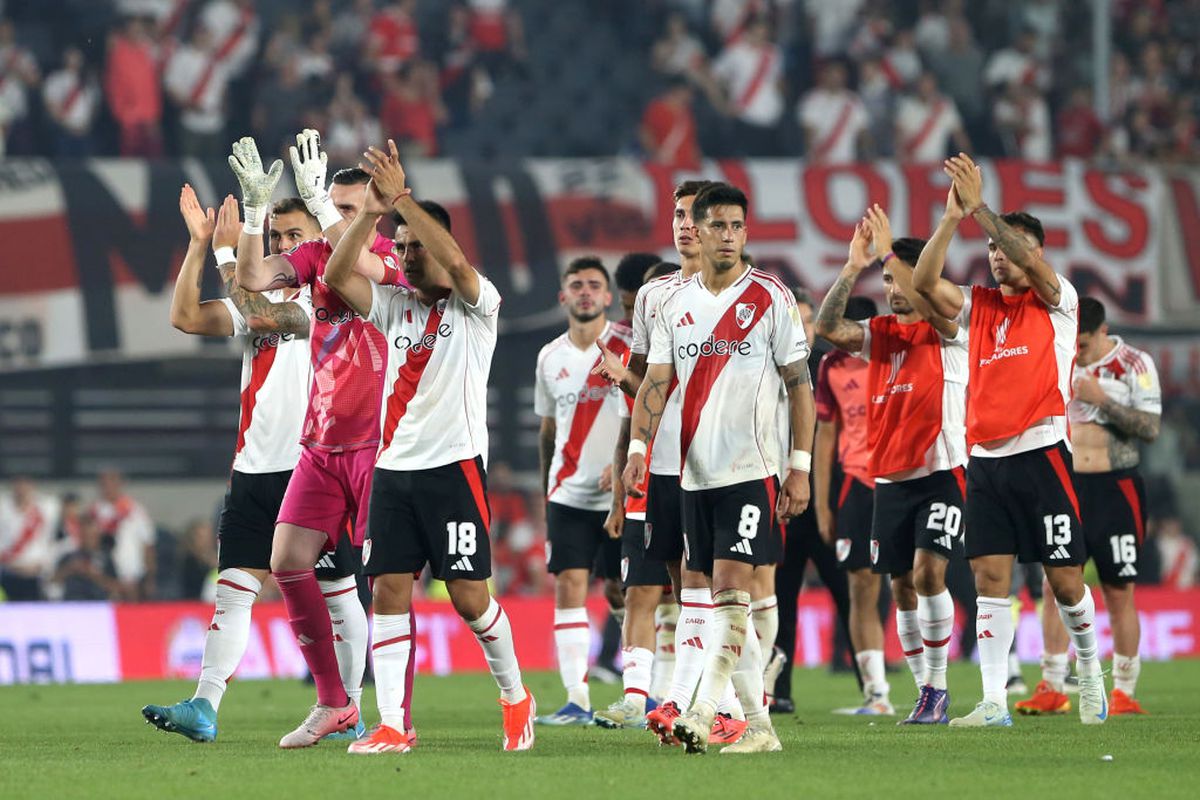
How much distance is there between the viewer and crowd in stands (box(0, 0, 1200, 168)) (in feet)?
A: 74.5

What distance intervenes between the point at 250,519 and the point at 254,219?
1620mm

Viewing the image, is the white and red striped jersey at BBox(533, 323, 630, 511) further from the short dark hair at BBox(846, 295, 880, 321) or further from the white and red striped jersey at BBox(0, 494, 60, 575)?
the white and red striped jersey at BBox(0, 494, 60, 575)

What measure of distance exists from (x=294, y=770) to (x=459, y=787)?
3.44 feet

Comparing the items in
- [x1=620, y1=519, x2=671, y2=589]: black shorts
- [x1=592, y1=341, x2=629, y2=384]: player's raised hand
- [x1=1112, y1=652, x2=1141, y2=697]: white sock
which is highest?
[x1=592, y1=341, x2=629, y2=384]: player's raised hand

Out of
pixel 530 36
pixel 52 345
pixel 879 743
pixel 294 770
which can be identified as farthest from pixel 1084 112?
pixel 294 770

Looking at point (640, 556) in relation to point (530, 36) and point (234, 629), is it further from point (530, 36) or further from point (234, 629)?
point (530, 36)

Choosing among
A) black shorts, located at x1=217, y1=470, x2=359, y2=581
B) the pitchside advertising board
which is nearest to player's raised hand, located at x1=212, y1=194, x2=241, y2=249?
black shorts, located at x1=217, y1=470, x2=359, y2=581

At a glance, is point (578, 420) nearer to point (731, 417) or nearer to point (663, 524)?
point (663, 524)

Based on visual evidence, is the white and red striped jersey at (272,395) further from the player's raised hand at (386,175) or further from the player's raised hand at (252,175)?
the player's raised hand at (386,175)

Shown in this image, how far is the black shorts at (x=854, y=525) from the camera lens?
12023 mm

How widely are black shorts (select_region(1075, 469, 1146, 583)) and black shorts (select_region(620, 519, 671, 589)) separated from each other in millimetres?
2997

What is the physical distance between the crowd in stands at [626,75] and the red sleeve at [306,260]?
13.2 meters

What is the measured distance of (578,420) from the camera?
11.7 m

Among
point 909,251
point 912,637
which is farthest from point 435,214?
point 912,637
